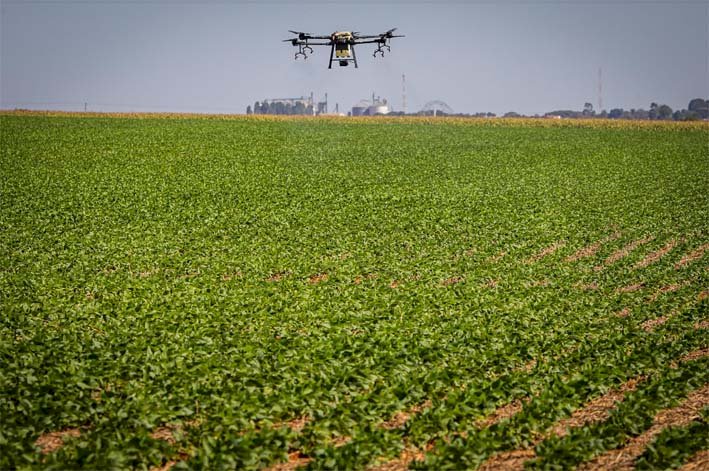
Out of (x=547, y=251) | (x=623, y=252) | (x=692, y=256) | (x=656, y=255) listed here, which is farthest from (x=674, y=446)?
(x=692, y=256)

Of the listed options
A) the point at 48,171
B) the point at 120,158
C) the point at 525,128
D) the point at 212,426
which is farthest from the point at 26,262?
the point at 525,128

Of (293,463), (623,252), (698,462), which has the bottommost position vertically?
(698,462)

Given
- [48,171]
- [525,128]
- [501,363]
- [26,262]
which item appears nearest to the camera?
[501,363]

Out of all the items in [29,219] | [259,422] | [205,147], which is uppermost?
[205,147]

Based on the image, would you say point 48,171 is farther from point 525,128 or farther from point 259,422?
point 525,128

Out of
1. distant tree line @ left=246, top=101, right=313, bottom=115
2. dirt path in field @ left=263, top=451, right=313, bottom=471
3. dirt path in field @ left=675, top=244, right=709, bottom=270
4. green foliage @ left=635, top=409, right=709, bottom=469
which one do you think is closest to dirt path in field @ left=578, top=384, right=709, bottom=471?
green foliage @ left=635, top=409, right=709, bottom=469

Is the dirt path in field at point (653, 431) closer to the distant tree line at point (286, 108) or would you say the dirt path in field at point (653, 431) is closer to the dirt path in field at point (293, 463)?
the dirt path in field at point (293, 463)

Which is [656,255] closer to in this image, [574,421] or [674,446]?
[574,421]
